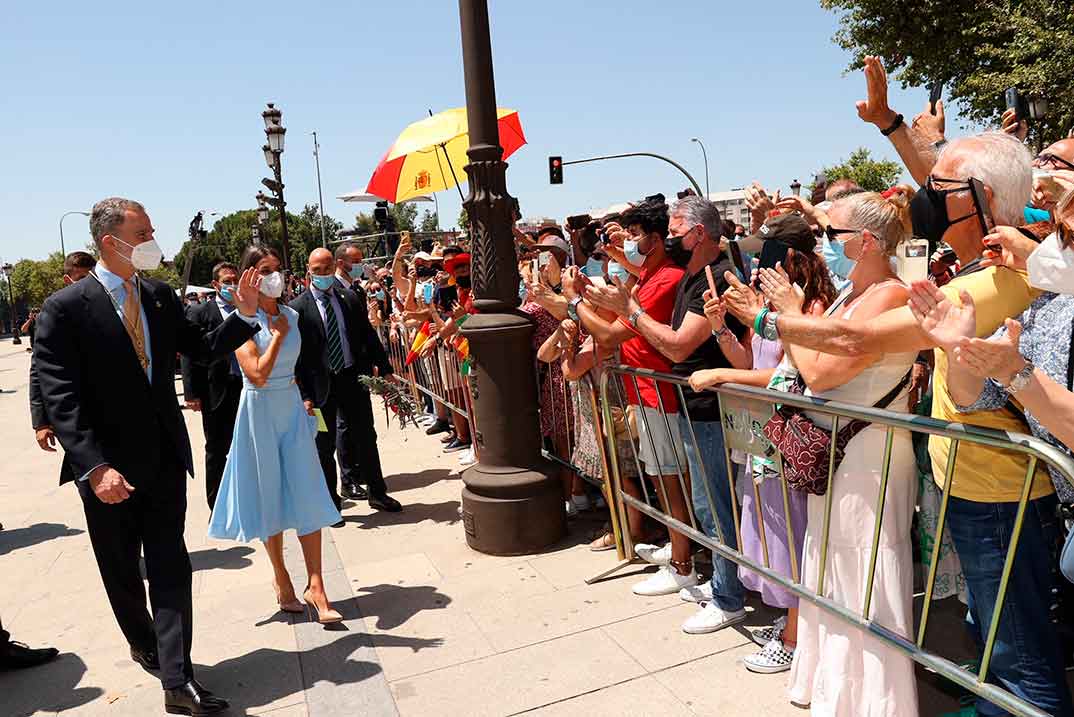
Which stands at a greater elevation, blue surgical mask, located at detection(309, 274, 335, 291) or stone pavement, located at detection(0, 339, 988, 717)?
blue surgical mask, located at detection(309, 274, 335, 291)

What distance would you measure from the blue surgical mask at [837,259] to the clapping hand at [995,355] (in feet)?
3.68

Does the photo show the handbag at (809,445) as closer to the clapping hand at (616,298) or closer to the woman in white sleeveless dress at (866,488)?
the woman in white sleeveless dress at (866,488)

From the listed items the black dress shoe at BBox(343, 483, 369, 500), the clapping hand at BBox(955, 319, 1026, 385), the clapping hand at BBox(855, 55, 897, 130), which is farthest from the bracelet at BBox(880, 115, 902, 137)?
the black dress shoe at BBox(343, 483, 369, 500)

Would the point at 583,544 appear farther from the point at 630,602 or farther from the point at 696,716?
the point at 696,716

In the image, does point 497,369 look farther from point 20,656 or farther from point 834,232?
point 20,656

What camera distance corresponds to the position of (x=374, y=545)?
6008mm

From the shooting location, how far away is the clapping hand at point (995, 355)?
1892 millimetres

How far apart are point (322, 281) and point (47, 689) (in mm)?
3493

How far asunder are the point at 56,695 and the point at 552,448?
347cm

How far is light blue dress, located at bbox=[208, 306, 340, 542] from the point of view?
181 inches

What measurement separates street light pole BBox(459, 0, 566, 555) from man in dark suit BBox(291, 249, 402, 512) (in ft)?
5.25

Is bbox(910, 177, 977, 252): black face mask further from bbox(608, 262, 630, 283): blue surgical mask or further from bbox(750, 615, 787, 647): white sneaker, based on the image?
bbox(608, 262, 630, 283): blue surgical mask

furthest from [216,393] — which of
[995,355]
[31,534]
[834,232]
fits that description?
[995,355]

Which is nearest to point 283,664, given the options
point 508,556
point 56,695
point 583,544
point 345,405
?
point 56,695
